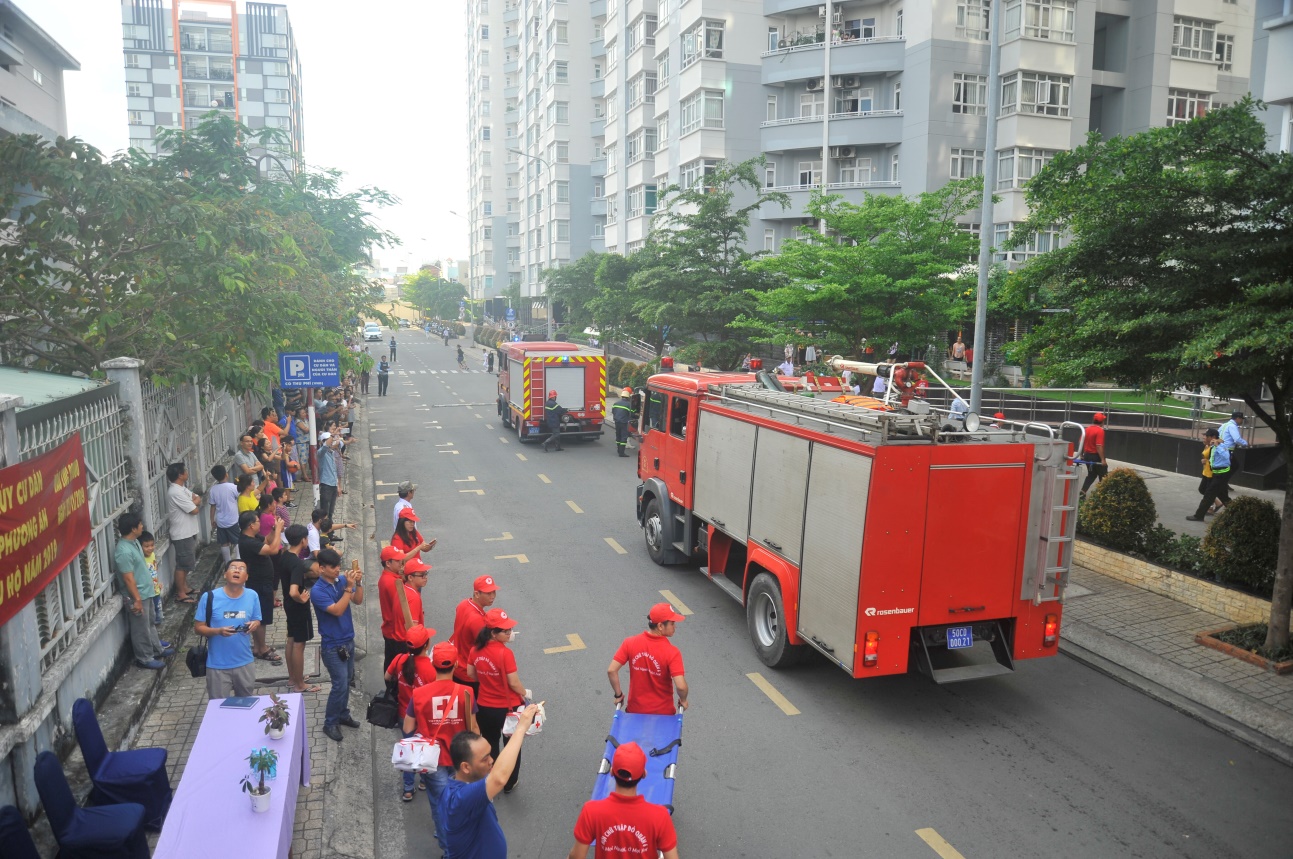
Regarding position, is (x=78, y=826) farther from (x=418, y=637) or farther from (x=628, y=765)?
(x=628, y=765)

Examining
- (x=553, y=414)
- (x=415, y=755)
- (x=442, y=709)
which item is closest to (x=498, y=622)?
(x=442, y=709)

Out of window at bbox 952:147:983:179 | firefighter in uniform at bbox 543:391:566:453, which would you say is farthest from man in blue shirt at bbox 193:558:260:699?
window at bbox 952:147:983:179

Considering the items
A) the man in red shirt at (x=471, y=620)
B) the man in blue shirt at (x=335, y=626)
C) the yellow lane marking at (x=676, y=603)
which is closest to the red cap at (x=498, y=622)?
the man in red shirt at (x=471, y=620)

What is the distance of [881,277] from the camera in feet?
62.1

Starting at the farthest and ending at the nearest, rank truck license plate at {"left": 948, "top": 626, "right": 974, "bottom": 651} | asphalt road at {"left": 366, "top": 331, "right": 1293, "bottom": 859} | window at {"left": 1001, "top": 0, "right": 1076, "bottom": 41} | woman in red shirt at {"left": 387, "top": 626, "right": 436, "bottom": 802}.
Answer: window at {"left": 1001, "top": 0, "right": 1076, "bottom": 41}
truck license plate at {"left": 948, "top": 626, "right": 974, "bottom": 651}
woman in red shirt at {"left": 387, "top": 626, "right": 436, "bottom": 802}
asphalt road at {"left": 366, "top": 331, "right": 1293, "bottom": 859}

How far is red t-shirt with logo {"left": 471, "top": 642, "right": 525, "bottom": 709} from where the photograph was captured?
6.62 meters

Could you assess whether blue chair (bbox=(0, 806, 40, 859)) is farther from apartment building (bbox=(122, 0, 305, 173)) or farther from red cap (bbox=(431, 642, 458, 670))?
apartment building (bbox=(122, 0, 305, 173))

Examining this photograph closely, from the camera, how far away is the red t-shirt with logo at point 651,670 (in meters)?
6.68

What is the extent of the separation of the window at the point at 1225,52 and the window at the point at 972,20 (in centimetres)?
991

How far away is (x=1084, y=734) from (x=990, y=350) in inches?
1127

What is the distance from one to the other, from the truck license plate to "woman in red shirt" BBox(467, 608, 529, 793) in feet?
13.4

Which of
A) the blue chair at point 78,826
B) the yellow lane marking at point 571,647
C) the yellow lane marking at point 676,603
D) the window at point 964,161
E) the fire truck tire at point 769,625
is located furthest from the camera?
the window at point 964,161

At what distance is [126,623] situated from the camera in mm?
8680

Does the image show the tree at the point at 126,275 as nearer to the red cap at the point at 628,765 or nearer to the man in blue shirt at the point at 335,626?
the man in blue shirt at the point at 335,626
